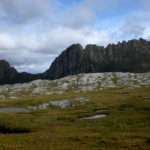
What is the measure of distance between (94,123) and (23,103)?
361 ft

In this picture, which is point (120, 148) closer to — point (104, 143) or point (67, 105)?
point (104, 143)

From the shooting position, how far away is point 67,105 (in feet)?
484

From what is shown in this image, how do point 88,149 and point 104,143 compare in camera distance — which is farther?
Result: point 104,143

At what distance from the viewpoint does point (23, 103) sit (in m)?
182

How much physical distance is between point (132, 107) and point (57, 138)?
5635cm

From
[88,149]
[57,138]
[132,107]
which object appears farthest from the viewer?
[132,107]

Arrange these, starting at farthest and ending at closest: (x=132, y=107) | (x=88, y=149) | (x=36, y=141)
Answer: (x=132, y=107)
(x=36, y=141)
(x=88, y=149)

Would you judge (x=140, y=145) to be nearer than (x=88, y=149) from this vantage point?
No

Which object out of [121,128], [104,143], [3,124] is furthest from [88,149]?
[3,124]

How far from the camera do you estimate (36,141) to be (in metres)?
49.0

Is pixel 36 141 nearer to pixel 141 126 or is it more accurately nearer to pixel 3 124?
pixel 141 126

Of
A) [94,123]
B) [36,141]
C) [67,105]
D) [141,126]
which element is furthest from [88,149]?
[67,105]

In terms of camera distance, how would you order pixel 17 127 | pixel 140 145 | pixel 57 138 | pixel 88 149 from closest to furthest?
pixel 88 149, pixel 140 145, pixel 57 138, pixel 17 127

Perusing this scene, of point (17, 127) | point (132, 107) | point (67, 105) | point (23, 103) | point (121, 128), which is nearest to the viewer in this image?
point (121, 128)
